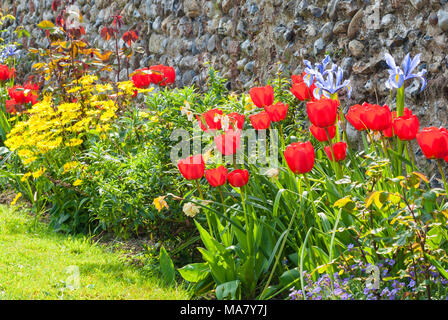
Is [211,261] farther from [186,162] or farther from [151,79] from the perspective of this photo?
[151,79]

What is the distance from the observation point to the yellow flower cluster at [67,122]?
13.1ft

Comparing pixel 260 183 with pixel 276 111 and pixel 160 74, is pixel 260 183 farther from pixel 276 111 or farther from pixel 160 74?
pixel 160 74

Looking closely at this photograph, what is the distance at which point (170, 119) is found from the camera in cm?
354

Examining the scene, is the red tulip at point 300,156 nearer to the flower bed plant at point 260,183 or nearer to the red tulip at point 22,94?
the flower bed plant at point 260,183

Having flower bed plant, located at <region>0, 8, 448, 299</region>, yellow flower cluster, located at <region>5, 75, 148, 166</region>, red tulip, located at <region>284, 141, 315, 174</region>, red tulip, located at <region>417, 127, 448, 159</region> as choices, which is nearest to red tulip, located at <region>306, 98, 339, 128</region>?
flower bed plant, located at <region>0, 8, 448, 299</region>

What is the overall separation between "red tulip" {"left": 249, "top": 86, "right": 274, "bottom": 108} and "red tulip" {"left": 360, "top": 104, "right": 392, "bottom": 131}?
0.72 meters

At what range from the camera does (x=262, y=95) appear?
284 centimetres

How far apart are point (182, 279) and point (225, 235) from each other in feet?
1.41

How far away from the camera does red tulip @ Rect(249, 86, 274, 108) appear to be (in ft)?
9.27

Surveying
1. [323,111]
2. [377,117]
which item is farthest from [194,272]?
[377,117]

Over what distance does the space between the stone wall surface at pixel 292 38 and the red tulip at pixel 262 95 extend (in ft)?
2.39

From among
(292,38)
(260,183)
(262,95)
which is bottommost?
(260,183)

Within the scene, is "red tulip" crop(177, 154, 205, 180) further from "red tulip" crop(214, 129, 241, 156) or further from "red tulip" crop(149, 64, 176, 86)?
"red tulip" crop(149, 64, 176, 86)

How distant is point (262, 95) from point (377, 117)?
79 centimetres
